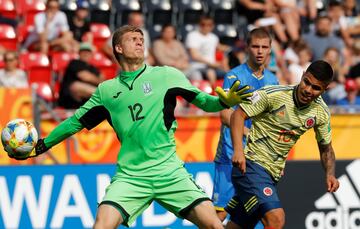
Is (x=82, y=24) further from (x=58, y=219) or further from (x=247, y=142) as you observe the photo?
(x=247, y=142)

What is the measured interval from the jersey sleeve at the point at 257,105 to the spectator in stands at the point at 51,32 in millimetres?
7777

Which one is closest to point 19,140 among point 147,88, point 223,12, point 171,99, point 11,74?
point 147,88

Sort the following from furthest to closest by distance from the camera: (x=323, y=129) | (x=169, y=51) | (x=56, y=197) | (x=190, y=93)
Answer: (x=169, y=51)
(x=56, y=197)
(x=323, y=129)
(x=190, y=93)

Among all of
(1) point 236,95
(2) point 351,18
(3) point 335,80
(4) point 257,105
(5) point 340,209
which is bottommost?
(5) point 340,209

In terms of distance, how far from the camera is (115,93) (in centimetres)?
851

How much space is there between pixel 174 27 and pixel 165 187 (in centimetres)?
927

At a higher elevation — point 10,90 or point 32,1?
point 32,1

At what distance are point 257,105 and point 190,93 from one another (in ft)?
2.82

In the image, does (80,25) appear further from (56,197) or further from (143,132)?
(143,132)

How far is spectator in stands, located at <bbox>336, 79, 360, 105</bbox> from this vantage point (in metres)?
16.5

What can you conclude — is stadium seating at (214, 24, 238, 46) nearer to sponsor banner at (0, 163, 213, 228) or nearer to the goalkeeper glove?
sponsor banner at (0, 163, 213, 228)

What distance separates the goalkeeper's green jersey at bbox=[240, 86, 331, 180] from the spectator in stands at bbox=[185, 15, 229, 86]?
755cm

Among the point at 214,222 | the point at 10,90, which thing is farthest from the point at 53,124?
the point at 214,222

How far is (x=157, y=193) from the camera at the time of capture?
8.43 meters
